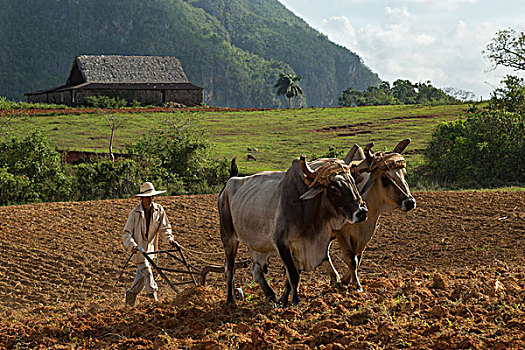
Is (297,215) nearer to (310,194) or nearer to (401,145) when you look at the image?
(310,194)

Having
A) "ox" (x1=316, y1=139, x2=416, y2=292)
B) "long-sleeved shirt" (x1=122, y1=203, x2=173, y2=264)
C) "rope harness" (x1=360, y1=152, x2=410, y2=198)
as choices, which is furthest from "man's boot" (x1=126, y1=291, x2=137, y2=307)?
"rope harness" (x1=360, y1=152, x2=410, y2=198)

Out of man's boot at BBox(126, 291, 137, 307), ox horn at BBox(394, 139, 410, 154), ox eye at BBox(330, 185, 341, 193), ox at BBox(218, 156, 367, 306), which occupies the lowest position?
man's boot at BBox(126, 291, 137, 307)

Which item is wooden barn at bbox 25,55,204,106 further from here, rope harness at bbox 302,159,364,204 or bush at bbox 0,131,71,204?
rope harness at bbox 302,159,364,204

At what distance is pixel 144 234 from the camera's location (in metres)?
7.46

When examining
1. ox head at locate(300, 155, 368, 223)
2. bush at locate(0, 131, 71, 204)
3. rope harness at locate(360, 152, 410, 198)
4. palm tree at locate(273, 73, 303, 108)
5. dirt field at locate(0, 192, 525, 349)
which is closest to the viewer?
dirt field at locate(0, 192, 525, 349)

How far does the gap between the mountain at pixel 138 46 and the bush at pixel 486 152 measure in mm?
96930

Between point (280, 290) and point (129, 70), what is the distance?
48477 millimetres

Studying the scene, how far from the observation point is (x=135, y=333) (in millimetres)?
5926

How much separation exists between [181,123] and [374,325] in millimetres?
16797

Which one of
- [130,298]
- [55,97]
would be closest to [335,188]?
[130,298]

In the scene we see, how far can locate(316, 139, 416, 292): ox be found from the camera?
6820 millimetres

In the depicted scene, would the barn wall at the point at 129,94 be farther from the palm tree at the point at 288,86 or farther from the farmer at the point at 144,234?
the farmer at the point at 144,234

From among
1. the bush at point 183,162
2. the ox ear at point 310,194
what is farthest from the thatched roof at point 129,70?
the ox ear at point 310,194

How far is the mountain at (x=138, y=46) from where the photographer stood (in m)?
114
